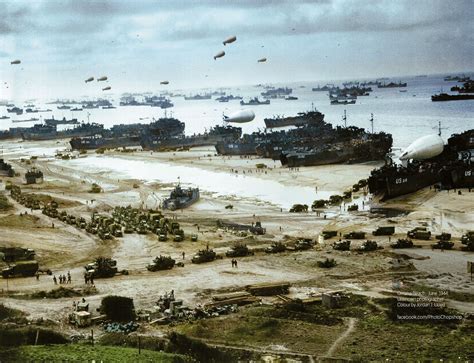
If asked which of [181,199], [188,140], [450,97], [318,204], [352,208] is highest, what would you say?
[450,97]

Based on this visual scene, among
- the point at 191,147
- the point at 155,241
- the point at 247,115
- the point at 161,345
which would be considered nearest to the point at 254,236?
the point at 155,241

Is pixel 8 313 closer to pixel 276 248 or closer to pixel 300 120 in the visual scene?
pixel 276 248

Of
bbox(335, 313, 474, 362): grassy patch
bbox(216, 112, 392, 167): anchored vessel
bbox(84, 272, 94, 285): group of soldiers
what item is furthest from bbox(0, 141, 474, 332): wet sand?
bbox(335, 313, 474, 362): grassy patch

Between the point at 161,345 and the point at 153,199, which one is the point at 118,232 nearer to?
the point at 153,199

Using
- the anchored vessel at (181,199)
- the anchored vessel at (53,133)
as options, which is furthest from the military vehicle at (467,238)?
the anchored vessel at (53,133)

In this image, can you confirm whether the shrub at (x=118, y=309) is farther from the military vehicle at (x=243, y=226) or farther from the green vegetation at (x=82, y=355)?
the military vehicle at (x=243, y=226)

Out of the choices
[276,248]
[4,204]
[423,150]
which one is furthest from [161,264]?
[423,150]

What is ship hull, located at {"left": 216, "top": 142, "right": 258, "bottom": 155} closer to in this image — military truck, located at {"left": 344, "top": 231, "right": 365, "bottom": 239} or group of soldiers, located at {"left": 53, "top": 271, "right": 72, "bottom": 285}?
military truck, located at {"left": 344, "top": 231, "right": 365, "bottom": 239}
